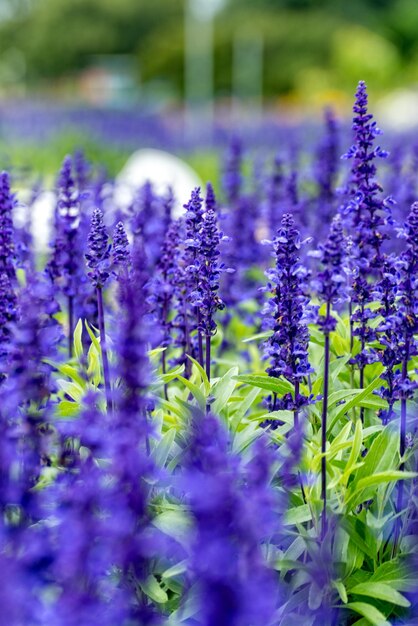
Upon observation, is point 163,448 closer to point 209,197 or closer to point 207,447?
point 207,447

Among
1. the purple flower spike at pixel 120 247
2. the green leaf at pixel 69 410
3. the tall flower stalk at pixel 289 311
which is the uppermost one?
the purple flower spike at pixel 120 247

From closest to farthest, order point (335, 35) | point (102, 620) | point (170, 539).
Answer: point (102, 620), point (170, 539), point (335, 35)

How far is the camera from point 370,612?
9.59 ft

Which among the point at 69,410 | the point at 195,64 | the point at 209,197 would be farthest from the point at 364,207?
the point at 195,64

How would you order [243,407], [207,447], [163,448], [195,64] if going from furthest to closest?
[195,64]
[243,407]
[163,448]
[207,447]

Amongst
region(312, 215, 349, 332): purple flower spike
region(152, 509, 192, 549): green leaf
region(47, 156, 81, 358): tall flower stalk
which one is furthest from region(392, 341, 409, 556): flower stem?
region(47, 156, 81, 358): tall flower stalk

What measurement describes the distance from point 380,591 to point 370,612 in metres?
0.08

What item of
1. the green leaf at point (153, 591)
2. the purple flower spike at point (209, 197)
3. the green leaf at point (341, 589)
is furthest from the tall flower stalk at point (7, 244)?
the green leaf at point (341, 589)

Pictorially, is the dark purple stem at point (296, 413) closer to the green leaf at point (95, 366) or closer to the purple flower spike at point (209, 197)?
the green leaf at point (95, 366)

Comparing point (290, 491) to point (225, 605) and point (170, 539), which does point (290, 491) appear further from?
point (225, 605)

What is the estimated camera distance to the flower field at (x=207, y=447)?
6.86 ft

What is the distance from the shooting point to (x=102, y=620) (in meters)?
2.04

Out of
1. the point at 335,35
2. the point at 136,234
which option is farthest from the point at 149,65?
the point at 136,234

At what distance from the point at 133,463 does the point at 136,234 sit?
301 centimetres
